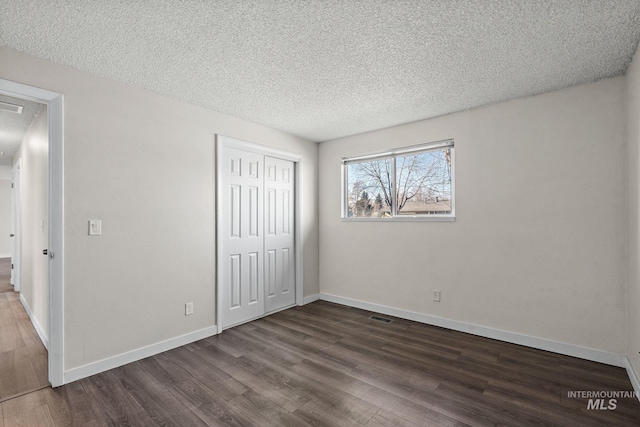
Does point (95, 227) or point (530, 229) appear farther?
point (530, 229)

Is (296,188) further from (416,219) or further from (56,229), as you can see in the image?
(56,229)

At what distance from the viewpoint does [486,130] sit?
3131 millimetres

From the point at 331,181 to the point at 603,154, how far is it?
2.95m

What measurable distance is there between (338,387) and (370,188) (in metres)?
2.60

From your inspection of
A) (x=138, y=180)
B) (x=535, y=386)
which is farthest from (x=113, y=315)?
(x=535, y=386)

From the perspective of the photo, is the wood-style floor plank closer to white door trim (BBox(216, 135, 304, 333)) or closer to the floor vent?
white door trim (BBox(216, 135, 304, 333))

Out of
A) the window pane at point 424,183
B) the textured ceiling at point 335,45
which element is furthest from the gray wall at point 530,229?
the textured ceiling at point 335,45

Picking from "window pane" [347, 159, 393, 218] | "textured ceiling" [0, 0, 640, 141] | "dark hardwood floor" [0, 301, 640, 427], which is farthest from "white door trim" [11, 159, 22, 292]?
"window pane" [347, 159, 393, 218]

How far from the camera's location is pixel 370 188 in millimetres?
4160

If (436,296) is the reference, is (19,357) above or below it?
below

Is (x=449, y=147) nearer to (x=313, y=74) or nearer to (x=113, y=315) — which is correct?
(x=313, y=74)

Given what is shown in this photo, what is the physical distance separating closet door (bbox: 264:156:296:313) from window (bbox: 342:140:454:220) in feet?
2.72

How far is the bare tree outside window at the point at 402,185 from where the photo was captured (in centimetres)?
351

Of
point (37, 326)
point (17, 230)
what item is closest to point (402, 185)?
point (37, 326)
